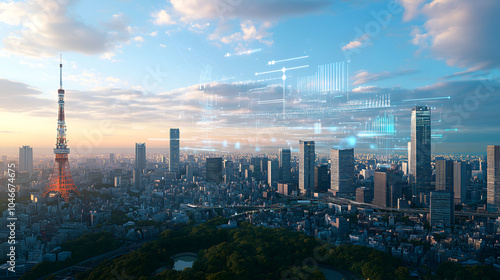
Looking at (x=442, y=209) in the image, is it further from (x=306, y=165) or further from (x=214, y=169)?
(x=214, y=169)

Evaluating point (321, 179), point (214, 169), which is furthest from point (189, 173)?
point (321, 179)

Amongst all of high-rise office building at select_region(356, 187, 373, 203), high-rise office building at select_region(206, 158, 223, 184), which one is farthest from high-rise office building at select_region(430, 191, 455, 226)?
high-rise office building at select_region(206, 158, 223, 184)

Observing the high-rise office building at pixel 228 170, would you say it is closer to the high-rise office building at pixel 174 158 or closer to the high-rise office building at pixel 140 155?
the high-rise office building at pixel 174 158

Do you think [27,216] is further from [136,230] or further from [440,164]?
[440,164]

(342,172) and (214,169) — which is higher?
(342,172)

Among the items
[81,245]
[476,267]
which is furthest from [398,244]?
[81,245]

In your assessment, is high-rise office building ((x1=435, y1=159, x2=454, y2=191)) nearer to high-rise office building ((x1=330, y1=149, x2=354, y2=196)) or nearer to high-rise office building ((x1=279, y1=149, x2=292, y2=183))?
high-rise office building ((x1=330, y1=149, x2=354, y2=196))
